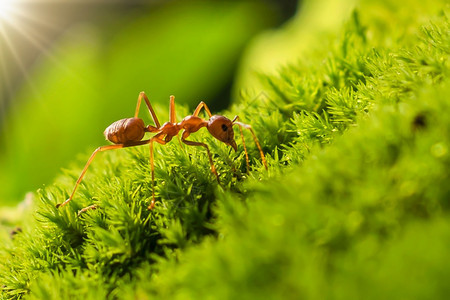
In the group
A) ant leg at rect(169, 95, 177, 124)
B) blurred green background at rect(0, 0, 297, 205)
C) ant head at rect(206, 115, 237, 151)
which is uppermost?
blurred green background at rect(0, 0, 297, 205)

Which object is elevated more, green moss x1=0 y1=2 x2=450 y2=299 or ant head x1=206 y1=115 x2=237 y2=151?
ant head x1=206 y1=115 x2=237 y2=151

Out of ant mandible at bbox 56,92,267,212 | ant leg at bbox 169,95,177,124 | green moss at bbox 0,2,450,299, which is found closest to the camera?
green moss at bbox 0,2,450,299

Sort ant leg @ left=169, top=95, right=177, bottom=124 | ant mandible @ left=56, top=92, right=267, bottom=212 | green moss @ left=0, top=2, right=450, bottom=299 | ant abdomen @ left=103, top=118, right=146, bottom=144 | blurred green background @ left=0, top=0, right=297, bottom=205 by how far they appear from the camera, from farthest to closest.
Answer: blurred green background @ left=0, top=0, right=297, bottom=205 → ant leg @ left=169, top=95, right=177, bottom=124 → ant abdomen @ left=103, top=118, right=146, bottom=144 → ant mandible @ left=56, top=92, right=267, bottom=212 → green moss @ left=0, top=2, right=450, bottom=299

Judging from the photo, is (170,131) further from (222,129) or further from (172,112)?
(222,129)

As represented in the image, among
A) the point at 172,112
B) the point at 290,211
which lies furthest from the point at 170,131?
the point at 290,211

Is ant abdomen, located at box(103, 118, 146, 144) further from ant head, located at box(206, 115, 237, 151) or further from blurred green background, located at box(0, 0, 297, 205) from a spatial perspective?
blurred green background, located at box(0, 0, 297, 205)

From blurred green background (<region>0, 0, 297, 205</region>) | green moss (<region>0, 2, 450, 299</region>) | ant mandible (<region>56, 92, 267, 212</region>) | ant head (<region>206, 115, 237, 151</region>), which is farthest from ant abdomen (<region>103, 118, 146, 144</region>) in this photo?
blurred green background (<region>0, 0, 297, 205</region>)

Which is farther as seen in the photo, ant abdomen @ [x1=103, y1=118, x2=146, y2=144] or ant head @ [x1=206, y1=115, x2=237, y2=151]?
ant abdomen @ [x1=103, y1=118, x2=146, y2=144]
